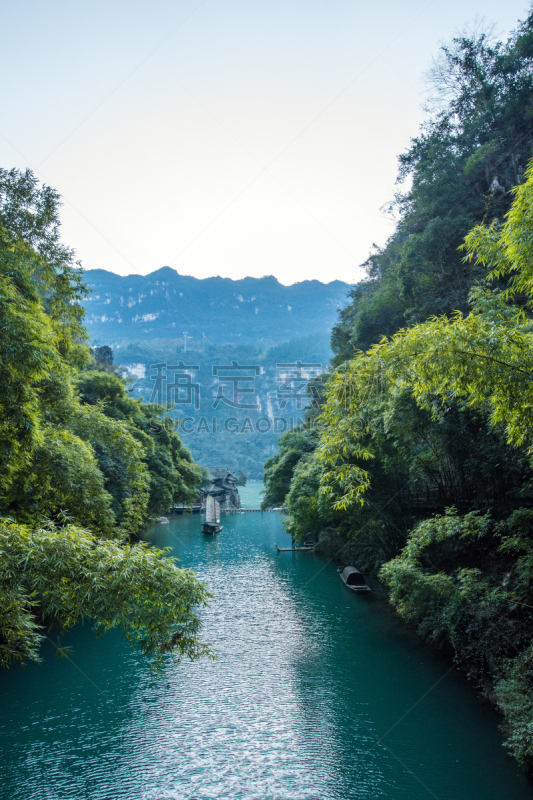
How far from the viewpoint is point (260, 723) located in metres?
9.32

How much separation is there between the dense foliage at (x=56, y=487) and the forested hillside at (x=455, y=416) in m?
2.69

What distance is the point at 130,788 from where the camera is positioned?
295 inches

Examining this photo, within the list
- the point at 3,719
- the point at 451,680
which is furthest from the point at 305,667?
the point at 3,719

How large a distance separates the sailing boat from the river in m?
20.8

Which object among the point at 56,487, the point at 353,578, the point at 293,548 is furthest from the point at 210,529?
the point at 56,487

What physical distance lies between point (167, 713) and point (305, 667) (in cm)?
366

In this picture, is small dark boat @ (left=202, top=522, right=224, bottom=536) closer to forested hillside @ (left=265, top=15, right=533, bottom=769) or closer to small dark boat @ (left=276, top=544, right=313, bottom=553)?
forested hillside @ (left=265, top=15, right=533, bottom=769)

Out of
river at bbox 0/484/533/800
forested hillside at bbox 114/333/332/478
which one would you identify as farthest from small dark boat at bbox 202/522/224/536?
forested hillside at bbox 114/333/332/478

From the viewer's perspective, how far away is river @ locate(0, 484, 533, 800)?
7574mm

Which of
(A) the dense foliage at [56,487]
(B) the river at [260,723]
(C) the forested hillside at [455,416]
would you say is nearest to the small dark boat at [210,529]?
(C) the forested hillside at [455,416]

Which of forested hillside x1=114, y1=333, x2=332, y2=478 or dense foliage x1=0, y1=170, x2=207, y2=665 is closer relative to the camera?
dense foliage x1=0, y1=170, x2=207, y2=665

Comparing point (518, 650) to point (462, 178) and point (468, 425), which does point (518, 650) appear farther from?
point (462, 178)

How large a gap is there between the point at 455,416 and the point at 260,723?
27.3 ft

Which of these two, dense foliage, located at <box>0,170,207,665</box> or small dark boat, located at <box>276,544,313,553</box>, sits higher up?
dense foliage, located at <box>0,170,207,665</box>
